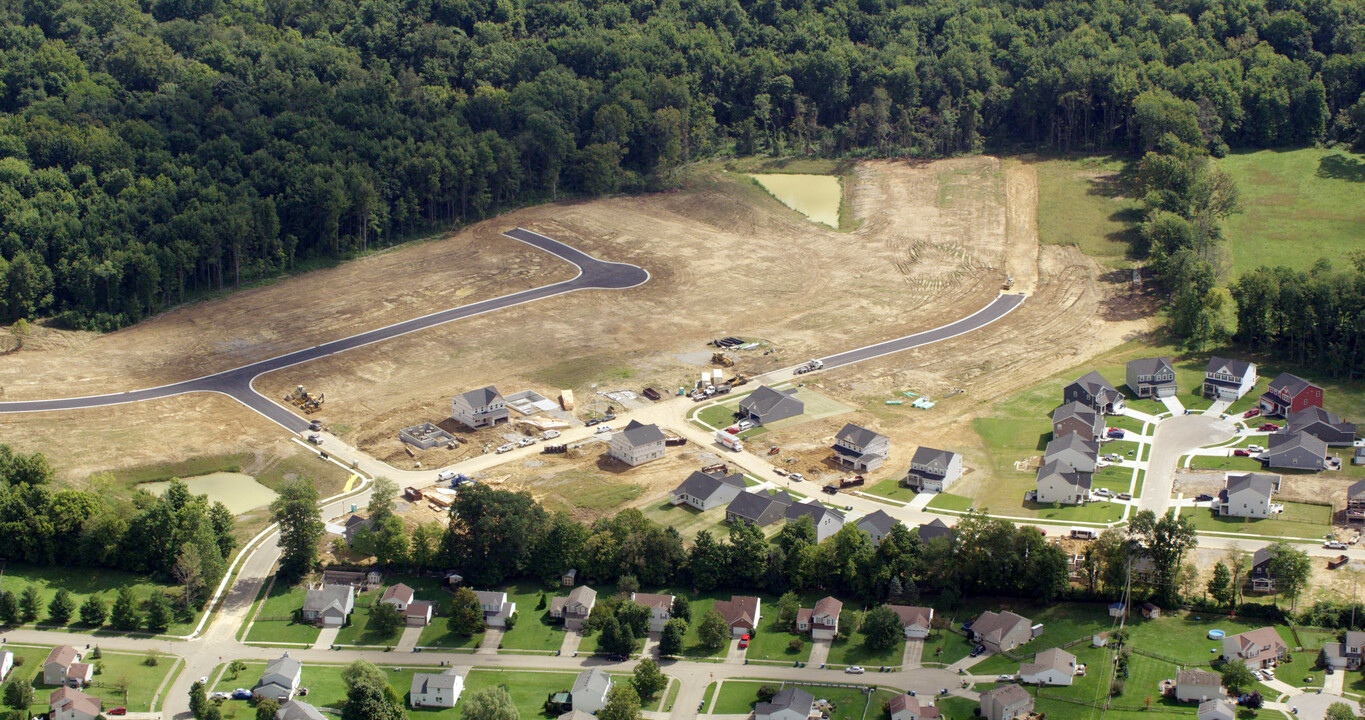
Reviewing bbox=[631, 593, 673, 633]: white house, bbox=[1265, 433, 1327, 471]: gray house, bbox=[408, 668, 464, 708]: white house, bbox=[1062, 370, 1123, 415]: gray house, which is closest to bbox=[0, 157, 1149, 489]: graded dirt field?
bbox=[1062, 370, 1123, 415]: gray house

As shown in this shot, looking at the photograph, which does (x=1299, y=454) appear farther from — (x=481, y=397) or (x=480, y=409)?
(x=481, y=397)

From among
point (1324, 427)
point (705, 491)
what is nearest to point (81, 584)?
point (705, 491)

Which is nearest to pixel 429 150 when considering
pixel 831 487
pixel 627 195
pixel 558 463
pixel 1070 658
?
pixel 627 195

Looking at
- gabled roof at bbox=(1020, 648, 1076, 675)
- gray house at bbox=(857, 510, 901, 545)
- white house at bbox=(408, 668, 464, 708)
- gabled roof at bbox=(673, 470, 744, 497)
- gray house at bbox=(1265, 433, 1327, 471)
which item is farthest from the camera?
gray house at bbox=(1265, 433, 1327, 471)

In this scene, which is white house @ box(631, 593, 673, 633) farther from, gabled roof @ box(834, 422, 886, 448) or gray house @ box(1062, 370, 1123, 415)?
gray house @ box(1062, 370, 1123, 415)

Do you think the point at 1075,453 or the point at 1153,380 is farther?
the point at 1153,380
